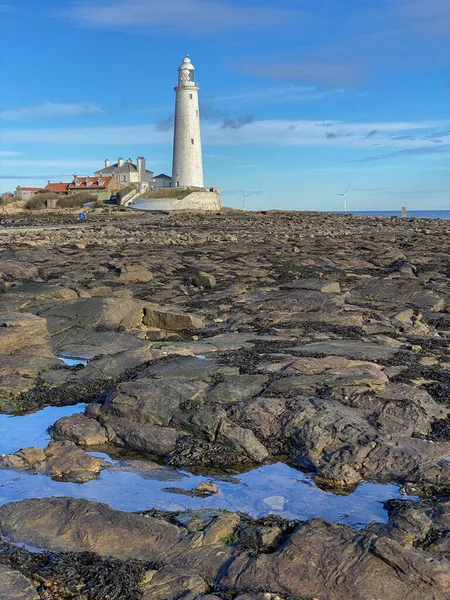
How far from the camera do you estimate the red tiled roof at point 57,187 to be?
382 feet

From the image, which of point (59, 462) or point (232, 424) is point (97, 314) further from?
point (59, 462)

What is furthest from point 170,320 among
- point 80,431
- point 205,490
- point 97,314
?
point 205,490

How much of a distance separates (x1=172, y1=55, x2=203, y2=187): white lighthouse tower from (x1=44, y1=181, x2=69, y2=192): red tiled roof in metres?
26.4

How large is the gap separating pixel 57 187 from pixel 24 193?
5336 millimetres

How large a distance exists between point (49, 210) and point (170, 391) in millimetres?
92437

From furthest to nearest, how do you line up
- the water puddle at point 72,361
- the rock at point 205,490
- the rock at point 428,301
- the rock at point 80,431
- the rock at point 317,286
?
the rock at point 317,286 → the rock at point 428,301 → the water puddle at point 72,361 → the rock at point 80,431 → the rock at point 205,490

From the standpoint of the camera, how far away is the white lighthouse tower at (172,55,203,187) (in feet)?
312

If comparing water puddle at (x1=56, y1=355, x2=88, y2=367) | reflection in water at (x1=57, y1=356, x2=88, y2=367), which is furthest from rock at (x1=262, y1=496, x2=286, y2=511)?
reflection in water at (x1=57, y1=356, x2=88, y2=367)

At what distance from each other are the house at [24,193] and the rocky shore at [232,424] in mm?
96792

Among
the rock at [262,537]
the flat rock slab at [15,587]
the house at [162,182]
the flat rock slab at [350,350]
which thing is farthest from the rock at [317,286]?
the house at [162,182]

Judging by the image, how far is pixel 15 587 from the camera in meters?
6.05

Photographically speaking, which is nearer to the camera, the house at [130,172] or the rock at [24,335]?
the rock at [24,335]

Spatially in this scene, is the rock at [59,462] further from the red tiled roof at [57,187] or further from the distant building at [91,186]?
the red tiled roof at [57,187]

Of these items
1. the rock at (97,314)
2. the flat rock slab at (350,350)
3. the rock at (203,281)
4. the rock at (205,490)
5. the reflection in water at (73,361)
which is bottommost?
the rock at (205,490)
